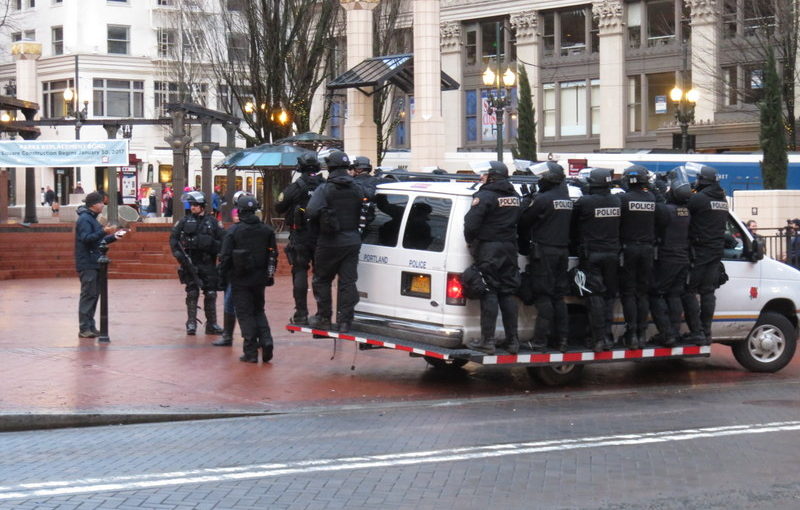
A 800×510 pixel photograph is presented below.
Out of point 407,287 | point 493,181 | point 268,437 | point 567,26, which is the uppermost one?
point 567,26

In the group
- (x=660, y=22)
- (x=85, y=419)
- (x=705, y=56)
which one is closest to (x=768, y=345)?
(x=85, y=419)

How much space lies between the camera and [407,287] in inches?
453

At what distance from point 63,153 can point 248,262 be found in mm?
14775

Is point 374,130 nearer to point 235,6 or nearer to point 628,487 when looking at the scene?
point 235,6

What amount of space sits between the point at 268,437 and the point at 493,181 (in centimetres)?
355

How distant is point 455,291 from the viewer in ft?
36.5

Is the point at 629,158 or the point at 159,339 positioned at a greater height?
the point at 629,158

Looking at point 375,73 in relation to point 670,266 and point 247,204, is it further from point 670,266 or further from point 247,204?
point 670,266

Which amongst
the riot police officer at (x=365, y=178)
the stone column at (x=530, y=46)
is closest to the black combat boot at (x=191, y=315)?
the riot police officer at (x=365, y=178)

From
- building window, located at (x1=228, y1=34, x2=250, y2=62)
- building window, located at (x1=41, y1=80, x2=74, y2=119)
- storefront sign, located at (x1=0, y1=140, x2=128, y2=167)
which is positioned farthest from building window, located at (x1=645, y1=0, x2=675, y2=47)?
building window, located at (x1=41, y1=80, x2=74, y2=119)

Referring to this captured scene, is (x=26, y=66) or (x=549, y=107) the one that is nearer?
(x=549, y=107)

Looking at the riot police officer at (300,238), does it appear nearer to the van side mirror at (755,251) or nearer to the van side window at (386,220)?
the van side window at (386,220)

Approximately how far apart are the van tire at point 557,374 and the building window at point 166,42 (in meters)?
49.6

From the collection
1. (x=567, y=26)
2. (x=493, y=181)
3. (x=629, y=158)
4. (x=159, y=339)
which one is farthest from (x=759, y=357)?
(x=567, y=26)
